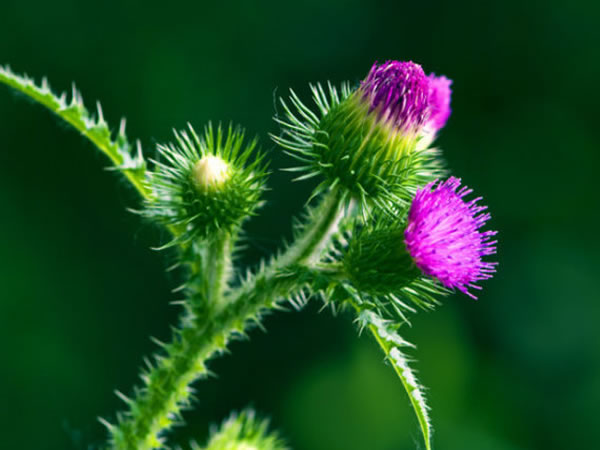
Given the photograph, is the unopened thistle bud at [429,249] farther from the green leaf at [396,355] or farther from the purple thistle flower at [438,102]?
the purple thistle flower at [438,102]

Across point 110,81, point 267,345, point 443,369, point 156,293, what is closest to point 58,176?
point 110,81

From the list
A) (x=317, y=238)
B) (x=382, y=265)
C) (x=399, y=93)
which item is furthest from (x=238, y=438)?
(x=399, y=93)

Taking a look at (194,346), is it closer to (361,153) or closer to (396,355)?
(396,355)

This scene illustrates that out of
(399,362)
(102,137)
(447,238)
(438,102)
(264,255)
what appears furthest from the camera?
(264,255)

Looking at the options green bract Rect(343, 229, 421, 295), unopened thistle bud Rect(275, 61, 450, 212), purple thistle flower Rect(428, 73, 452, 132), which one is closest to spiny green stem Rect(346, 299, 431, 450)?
green bract Rect(343, 229, 421, 295)

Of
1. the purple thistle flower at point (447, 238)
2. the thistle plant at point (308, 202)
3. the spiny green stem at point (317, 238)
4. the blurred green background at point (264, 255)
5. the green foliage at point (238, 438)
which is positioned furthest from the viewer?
the blurred green background at point (264, 255)

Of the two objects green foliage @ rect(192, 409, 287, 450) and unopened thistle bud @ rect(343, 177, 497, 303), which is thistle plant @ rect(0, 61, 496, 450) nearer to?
unopened thistle bud @ rect(343, 177, 497, 303)

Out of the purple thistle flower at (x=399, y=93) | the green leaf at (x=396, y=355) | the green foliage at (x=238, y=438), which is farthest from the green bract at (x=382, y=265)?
the green foliage at (x=238, y=438)

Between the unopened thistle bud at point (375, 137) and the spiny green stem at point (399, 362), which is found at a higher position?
the unopened thistle bud at point (375, 137)
